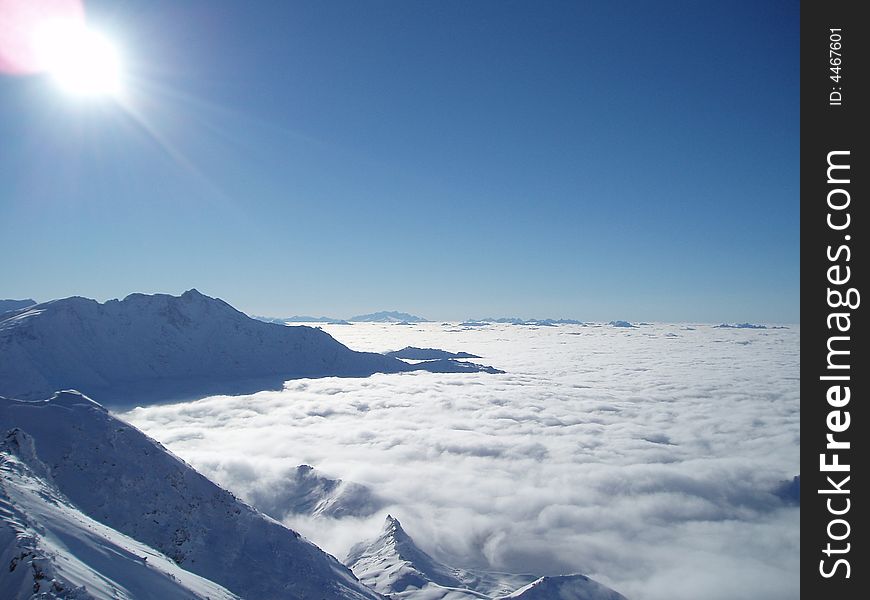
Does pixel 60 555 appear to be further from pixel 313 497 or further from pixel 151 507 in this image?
pixel 313 497

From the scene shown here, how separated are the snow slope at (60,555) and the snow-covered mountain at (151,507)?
16 centimetres

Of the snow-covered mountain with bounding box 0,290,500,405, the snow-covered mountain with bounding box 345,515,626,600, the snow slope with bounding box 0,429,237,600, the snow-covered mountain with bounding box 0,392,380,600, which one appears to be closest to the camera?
the snow slope with bounding box 0,429,237,600

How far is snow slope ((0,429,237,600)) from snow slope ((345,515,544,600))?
26662mm

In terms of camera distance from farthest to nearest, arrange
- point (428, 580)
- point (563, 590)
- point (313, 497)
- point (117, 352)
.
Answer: point (117, 352) < point (313, 497) < point (428, 580) < point (563, 590)

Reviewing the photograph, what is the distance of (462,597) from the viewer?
41281mm

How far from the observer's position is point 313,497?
283 ft

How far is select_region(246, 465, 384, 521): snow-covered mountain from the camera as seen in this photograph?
81250 millimetres

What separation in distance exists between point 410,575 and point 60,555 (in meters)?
37.5

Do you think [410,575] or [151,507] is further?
[410,575]

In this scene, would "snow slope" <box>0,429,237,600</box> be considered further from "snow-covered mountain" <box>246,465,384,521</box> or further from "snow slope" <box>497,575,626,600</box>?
"snow-covered mountain" <box>246,465,384,521</box>

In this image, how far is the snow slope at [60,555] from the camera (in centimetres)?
1285
